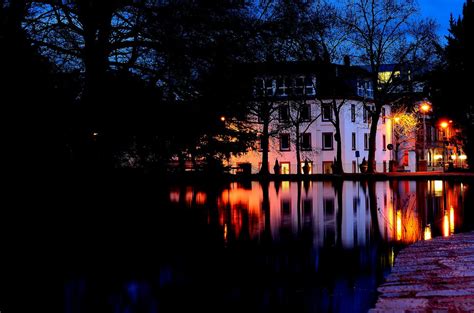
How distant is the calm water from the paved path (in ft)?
1.39

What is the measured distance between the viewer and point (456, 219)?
17.7 m

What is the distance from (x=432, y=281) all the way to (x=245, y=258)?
4.81m

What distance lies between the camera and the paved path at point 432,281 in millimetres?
6586

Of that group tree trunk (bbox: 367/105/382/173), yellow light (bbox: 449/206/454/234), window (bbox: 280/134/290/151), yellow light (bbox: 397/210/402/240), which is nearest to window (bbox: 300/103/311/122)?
window (bbox: 280/134/290/151)

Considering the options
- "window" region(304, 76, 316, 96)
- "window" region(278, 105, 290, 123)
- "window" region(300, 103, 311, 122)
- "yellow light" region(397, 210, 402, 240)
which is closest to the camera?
"yellow light" region(397, 210, 402, 240)

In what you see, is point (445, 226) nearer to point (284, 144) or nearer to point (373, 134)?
point (373, 134)

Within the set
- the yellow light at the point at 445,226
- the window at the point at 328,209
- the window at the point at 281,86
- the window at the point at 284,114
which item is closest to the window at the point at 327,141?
the window at the point at 284,114

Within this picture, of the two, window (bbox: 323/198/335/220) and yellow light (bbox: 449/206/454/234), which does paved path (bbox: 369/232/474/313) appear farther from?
window (bbox: 323/198/335/220)

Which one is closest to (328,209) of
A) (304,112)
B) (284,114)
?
(304,112)

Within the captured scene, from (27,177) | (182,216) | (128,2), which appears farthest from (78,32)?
(182,216)

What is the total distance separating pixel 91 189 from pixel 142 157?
4.13ft

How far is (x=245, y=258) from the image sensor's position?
12086 mm

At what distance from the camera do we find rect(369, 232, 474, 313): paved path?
6586 mm

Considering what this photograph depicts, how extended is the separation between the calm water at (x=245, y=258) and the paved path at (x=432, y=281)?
423 mm
